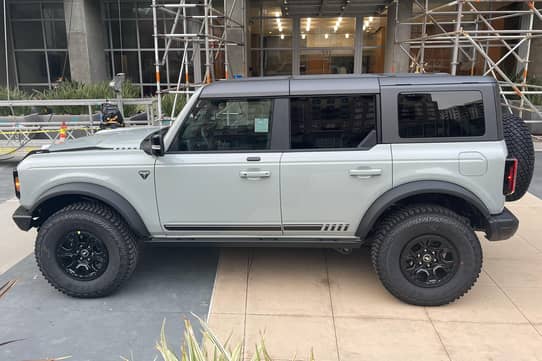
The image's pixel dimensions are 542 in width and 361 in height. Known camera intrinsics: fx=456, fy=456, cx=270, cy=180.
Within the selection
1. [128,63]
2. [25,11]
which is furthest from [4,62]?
[128,63]

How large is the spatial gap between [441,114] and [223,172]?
1.84 meters

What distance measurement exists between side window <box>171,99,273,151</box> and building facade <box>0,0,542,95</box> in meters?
11.2

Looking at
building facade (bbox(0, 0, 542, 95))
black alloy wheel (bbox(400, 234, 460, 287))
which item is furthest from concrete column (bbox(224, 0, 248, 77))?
black alloy wheel (bbox(400, 234, 460, 287))

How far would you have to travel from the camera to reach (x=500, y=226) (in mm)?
3676

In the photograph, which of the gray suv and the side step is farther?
the side step

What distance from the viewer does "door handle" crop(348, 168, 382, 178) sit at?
145 inches

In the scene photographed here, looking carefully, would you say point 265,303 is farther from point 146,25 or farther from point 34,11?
point 34,11

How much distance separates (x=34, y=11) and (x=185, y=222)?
17.3 metres

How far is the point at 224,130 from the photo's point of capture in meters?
3.93

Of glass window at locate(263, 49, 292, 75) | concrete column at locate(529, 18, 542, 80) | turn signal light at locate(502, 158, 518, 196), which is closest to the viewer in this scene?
turn signal light at locate(502, 158, 518, 196)

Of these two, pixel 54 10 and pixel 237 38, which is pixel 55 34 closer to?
pixel 54 10

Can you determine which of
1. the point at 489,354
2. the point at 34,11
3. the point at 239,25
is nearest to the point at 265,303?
the point at 489,354

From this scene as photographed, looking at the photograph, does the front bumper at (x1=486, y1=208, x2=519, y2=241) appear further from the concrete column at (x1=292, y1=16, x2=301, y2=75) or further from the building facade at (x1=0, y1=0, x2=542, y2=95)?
the concrete column at (x1=292, y1=16, x2=301, y2=75)

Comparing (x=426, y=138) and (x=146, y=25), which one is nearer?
(x=426, y=138)
